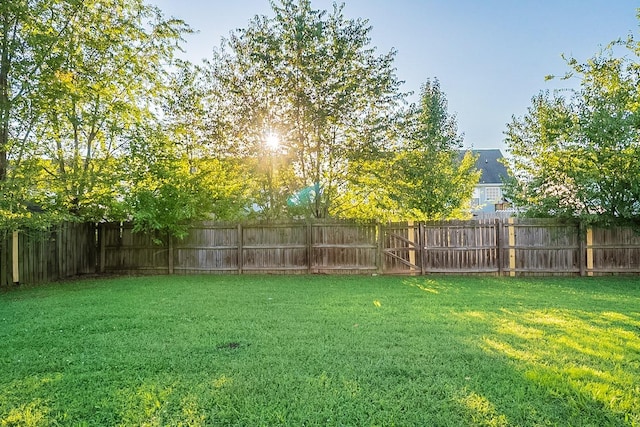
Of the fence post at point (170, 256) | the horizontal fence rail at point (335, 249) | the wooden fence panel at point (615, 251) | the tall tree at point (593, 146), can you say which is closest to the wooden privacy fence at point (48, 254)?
the horizontal fence rail at point (335, 249)

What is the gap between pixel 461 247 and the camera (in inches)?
398

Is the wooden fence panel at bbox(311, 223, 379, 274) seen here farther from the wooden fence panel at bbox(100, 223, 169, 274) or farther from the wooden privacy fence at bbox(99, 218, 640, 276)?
the wooden fence panel at bbox(100, 223, 169, 274)

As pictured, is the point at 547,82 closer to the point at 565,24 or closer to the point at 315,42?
the point at 565,24

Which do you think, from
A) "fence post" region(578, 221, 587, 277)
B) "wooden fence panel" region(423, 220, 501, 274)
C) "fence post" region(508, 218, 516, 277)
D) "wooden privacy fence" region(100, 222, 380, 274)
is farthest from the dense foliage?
"fence post" region(578, 221, 587, 277)

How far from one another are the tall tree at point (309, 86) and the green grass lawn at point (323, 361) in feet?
17.9

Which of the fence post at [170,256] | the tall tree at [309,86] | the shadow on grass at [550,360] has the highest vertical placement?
the tall tree at [309,86]

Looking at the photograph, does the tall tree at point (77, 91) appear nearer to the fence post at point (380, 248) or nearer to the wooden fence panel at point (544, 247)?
the fence post at point (380, 248)

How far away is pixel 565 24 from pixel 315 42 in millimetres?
5882

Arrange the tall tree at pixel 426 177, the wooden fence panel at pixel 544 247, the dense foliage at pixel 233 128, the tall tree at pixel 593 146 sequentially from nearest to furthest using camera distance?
the tall tree at pixel 593 146 < the dense foliage at pixel 233 128 < the wooden fence panel at pixel 544 247 < the tall tree at pixel 426 177

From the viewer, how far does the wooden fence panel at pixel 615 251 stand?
9609 millimetres

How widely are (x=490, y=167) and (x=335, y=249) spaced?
22.4 m

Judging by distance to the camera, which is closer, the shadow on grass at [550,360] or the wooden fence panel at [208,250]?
the shadow on grass at [550,360]

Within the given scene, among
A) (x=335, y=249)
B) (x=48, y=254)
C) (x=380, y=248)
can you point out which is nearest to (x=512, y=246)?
(x=380, y=248)

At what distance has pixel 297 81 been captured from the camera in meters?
10.5
